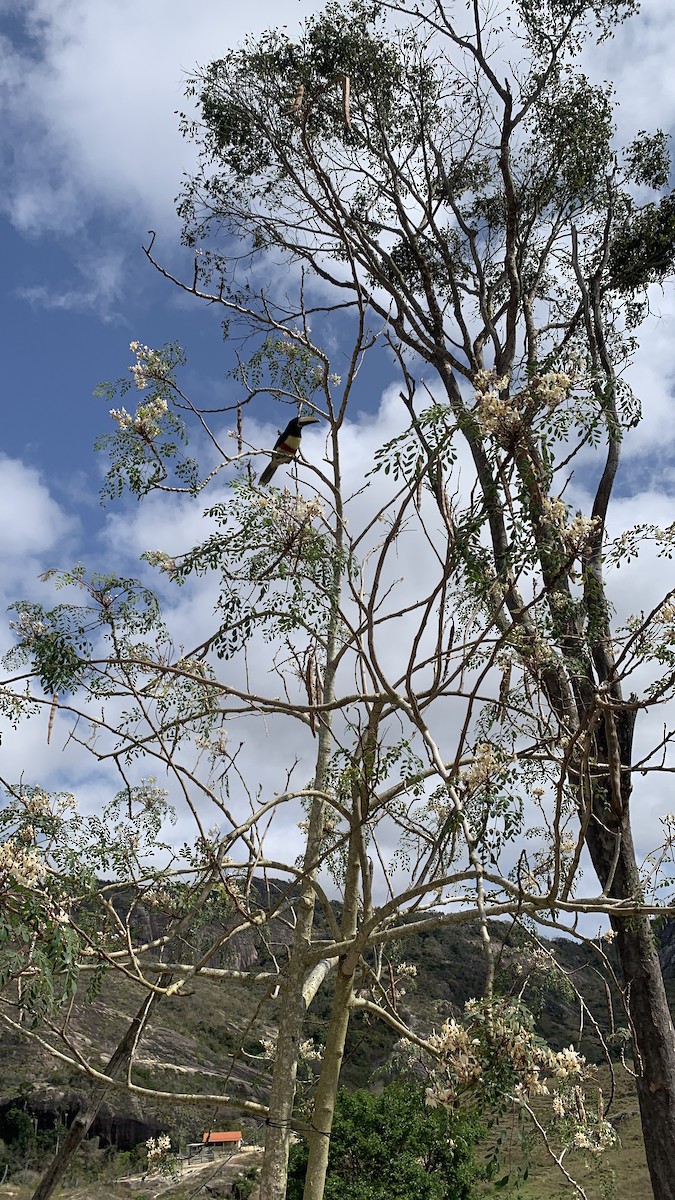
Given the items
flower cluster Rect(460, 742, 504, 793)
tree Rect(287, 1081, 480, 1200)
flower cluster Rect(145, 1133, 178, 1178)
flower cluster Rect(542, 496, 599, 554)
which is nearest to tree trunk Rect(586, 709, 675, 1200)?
flower cluster Rect(460, 742, 504, 793)

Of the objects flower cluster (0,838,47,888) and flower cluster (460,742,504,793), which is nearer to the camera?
flower cluster (0,838,47,888)

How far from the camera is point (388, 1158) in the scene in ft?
31.6

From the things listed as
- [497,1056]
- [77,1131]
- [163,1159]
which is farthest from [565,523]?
[163,1159]

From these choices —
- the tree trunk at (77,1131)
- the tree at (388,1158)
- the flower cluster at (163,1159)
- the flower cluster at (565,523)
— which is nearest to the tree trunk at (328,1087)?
the tree trunk at (77,1131)

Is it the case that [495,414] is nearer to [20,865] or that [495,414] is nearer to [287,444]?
[20,865]

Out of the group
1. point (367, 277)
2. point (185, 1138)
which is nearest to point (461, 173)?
point (367, 277)

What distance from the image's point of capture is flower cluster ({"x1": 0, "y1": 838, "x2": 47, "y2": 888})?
3299 millimetres

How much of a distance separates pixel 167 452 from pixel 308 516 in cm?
110

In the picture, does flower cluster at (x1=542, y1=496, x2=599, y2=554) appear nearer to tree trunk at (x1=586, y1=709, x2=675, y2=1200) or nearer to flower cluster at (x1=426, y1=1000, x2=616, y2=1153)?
flower cluster at (x1=426, y1=1000, x2=616, y2=1153)

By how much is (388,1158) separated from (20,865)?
319 inches

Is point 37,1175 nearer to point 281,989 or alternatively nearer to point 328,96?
point 281,989

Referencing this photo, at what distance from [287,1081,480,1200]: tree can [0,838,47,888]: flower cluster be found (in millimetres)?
7063

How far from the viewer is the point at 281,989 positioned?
219 inches

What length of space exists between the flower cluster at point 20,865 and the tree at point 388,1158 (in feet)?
23.2
